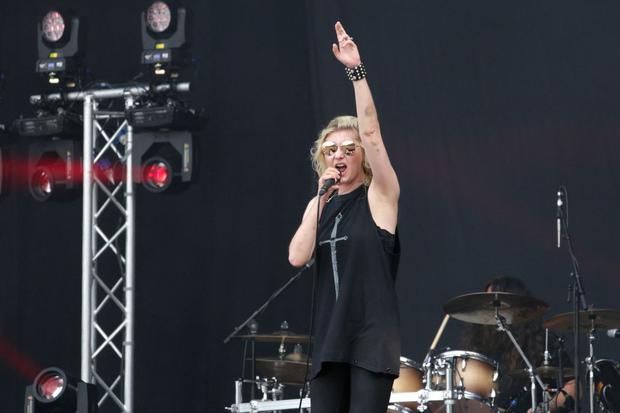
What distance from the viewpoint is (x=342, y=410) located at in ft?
10.1

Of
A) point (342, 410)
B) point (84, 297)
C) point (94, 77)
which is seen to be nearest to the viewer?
point (342, 410)

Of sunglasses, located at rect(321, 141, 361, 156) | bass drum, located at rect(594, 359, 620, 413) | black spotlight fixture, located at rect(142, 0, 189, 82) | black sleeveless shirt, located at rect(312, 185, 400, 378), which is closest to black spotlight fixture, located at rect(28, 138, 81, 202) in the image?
black spotlight fixture, located at rect(142, 0, 189, 82)

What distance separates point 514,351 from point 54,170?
2.97 meters

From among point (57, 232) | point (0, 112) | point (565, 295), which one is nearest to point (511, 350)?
point (565, 295)

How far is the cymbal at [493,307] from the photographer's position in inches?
229

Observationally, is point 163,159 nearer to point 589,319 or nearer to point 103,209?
point 103,209

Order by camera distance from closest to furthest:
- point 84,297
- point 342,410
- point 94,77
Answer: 1. point 342,410
2. point 84,297
3. point 94,77

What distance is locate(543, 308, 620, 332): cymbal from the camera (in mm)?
5668

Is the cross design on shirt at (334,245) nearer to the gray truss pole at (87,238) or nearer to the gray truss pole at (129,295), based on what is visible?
the gray truss pole at (129,295)

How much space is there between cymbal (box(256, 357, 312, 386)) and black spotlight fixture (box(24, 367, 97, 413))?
1659 mm

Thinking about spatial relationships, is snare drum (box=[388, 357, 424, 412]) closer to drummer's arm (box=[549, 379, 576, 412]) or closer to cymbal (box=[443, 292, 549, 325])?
cymbal (box=[443, 292, 549, 325])

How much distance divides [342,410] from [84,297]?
399cm

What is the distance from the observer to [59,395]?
4965mm

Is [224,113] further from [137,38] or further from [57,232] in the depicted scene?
[57,232]
